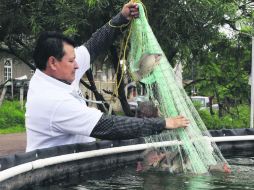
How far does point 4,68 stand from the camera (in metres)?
38.5

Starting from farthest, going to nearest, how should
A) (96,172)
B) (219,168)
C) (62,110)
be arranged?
1. (96,172)
2. (219,168)
3. (62,110)

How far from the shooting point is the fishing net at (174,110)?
4.34 meters

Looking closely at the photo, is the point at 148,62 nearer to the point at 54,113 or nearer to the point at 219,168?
the point at 219,168

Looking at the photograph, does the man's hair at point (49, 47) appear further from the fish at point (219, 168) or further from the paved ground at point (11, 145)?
the paved ground at point (11, 145)

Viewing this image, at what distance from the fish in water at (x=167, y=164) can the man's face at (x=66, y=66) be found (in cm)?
130

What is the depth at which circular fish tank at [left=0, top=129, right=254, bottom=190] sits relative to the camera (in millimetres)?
3637

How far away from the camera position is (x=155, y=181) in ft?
14.0

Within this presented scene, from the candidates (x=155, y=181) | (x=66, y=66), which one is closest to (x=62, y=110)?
(x=66, y=66)

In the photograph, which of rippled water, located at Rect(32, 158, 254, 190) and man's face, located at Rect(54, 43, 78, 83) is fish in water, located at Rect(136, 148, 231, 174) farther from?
man's face, located at Rect(54, 43, 78, 83)

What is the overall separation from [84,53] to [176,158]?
122 cm

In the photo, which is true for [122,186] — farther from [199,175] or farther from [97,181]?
[199,175]

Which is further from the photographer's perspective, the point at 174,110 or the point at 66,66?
the point at 174,110

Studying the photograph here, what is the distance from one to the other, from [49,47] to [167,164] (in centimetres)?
158

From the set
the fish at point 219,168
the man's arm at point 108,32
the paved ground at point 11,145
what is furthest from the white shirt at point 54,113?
the paved ground at point 11,145
